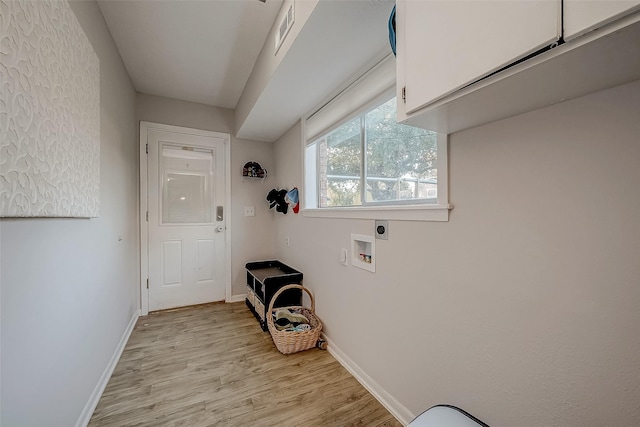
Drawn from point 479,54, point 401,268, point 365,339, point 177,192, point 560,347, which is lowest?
point 365,339

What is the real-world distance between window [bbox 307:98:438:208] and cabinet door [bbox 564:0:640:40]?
28.2 inches

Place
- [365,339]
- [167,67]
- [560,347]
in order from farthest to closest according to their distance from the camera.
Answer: [167,67], [365,339], [560,347]

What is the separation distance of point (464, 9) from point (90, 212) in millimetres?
1982

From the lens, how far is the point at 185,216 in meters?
2.98

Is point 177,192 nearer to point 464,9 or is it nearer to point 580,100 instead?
point 464,9

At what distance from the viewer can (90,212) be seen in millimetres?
1404

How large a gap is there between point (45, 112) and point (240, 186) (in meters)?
2.24

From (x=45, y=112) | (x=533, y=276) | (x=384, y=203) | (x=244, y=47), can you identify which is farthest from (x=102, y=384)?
(x=244, y=47)

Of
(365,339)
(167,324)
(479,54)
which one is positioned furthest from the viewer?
(167,324)

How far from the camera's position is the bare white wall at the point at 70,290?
2.69ft

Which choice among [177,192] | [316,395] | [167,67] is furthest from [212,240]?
[316,395]

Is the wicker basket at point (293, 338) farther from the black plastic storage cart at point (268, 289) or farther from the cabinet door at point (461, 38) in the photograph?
the cabinet door at point (461, 38)

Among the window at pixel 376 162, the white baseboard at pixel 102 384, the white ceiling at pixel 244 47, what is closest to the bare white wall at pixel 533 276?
the window at pixel 376 162

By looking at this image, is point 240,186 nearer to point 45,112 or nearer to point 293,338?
point 293,338
